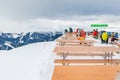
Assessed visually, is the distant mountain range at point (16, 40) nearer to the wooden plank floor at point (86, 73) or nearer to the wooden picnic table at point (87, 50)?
the wooden picnic table at point (87, 50)

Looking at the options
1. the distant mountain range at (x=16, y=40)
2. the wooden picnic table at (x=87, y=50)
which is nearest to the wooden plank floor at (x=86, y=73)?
the wooden picnic table at (x=87, y=50)

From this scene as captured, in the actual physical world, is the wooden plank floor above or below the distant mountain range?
above

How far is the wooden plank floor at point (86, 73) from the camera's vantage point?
333cm

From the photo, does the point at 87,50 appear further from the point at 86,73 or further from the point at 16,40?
the point at 16,40

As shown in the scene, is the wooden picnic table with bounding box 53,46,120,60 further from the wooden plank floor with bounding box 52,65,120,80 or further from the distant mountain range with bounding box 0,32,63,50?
the distant mountain range with bounding box 0,32,63,50

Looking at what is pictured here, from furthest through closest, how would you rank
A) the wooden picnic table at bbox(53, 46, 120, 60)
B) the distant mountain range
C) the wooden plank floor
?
the distant mountain range
the wooden picnic table at bbox(53, 46, 120, 60)
the wooden plank floor

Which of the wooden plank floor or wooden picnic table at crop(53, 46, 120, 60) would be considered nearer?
the wooden plank floor

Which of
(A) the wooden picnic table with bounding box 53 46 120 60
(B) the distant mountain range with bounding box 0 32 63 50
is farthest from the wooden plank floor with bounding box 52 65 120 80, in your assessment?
(B) the distant mountain range with bounding box 0 32 63 50

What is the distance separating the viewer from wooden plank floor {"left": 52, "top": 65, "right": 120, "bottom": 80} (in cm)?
333

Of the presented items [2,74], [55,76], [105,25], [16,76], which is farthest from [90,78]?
[105,25]

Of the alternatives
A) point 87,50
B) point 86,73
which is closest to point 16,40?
point 87,50

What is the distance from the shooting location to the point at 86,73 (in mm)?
3492

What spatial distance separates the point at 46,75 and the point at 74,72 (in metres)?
2.12

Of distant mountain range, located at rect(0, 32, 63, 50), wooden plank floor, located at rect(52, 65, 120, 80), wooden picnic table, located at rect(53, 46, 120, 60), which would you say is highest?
wooden plank floor, located at rect(52, 65, 120, 80)
